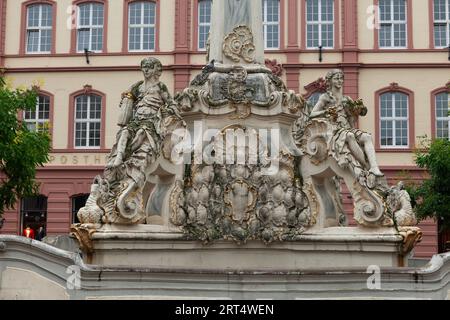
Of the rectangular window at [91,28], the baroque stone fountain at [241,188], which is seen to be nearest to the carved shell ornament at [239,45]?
the baroque stone fountain at [241,188]

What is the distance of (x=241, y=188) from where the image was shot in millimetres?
12328

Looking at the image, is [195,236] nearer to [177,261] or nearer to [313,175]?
[177,261]

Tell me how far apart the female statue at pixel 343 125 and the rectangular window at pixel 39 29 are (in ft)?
88.8

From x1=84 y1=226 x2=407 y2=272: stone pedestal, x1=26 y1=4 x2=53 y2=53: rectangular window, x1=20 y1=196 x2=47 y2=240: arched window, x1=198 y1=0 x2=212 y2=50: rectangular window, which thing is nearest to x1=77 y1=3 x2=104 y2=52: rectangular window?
x1=26 y1=4 x2=53 y2=53: rectangular window

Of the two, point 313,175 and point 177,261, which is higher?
point 313,175

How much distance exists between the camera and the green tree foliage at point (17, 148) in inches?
877

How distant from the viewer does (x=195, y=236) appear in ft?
39.7

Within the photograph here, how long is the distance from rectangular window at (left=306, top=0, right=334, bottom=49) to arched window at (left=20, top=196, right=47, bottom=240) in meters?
13.9

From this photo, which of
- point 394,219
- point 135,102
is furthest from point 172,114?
point 394,219

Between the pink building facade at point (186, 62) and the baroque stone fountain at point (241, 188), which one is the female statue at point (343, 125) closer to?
the baroque stone fountain at point (241, 188)

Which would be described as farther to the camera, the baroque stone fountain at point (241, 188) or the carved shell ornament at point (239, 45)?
the carved shell ornament at point (239, 45)

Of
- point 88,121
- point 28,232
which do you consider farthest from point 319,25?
point 28,232

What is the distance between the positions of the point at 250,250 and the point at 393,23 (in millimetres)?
26946
